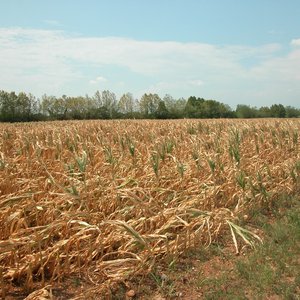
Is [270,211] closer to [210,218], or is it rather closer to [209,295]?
[210,218]

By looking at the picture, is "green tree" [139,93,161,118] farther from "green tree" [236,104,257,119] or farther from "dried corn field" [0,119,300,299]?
"dried corn field" [0,119,300,299]

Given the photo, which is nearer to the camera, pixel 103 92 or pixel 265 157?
pixel 265 157

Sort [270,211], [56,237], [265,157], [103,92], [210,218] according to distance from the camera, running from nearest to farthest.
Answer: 1. [56,237]
2. [210,218]
3. [270,211]
4. [265,157]
5. [103,92]

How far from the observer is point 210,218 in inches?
149

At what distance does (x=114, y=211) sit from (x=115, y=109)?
2073 inches

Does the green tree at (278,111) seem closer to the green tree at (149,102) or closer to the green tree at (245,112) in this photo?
Answer: the green tree at (245,112)

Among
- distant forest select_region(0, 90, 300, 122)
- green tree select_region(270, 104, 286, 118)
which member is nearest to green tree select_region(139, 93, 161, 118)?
distant forest select_region(0, 90, 300, 122)

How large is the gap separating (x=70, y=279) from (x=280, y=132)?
7.65 meters

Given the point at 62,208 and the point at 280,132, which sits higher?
the point at 280,132

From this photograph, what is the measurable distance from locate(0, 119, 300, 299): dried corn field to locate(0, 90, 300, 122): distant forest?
38.8 m

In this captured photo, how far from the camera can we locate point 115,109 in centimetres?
5569

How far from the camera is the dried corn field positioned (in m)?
2.82

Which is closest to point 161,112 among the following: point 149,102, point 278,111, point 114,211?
point 149,102

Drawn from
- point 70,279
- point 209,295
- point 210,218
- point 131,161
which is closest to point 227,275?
point 209,295
